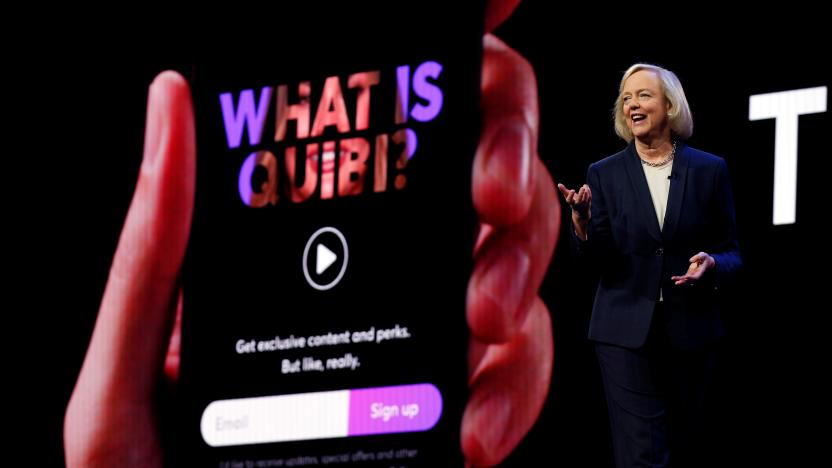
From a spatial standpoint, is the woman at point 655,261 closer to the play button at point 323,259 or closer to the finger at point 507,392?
the finger at point 507,392

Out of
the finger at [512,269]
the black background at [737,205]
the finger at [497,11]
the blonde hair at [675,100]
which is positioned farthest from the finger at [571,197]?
the finger at [497,11]

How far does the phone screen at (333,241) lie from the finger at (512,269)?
0.21ft

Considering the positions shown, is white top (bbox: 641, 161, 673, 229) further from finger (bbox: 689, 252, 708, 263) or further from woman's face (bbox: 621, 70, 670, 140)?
finger (bbox: 689, 252, 708, 263)

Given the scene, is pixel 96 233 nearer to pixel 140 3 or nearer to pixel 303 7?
pixel 140 3

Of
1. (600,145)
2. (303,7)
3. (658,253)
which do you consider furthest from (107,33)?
(658,253)

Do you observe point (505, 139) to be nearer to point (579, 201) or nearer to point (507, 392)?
point (579, 201)

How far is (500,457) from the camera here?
3164 millimetres

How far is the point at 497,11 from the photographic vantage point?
11.5ft

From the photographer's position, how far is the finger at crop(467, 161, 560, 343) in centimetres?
310

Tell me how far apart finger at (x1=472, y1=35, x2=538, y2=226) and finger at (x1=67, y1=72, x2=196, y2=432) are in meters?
0.93

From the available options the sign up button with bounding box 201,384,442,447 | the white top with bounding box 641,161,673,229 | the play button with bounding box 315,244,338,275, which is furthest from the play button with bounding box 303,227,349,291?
the white top with bounding box 641,161,673,229

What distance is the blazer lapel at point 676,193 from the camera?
→ 3275mm

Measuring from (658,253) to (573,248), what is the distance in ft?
0.73

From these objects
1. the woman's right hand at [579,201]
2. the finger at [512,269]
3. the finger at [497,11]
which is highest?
the finger at [497,11]
